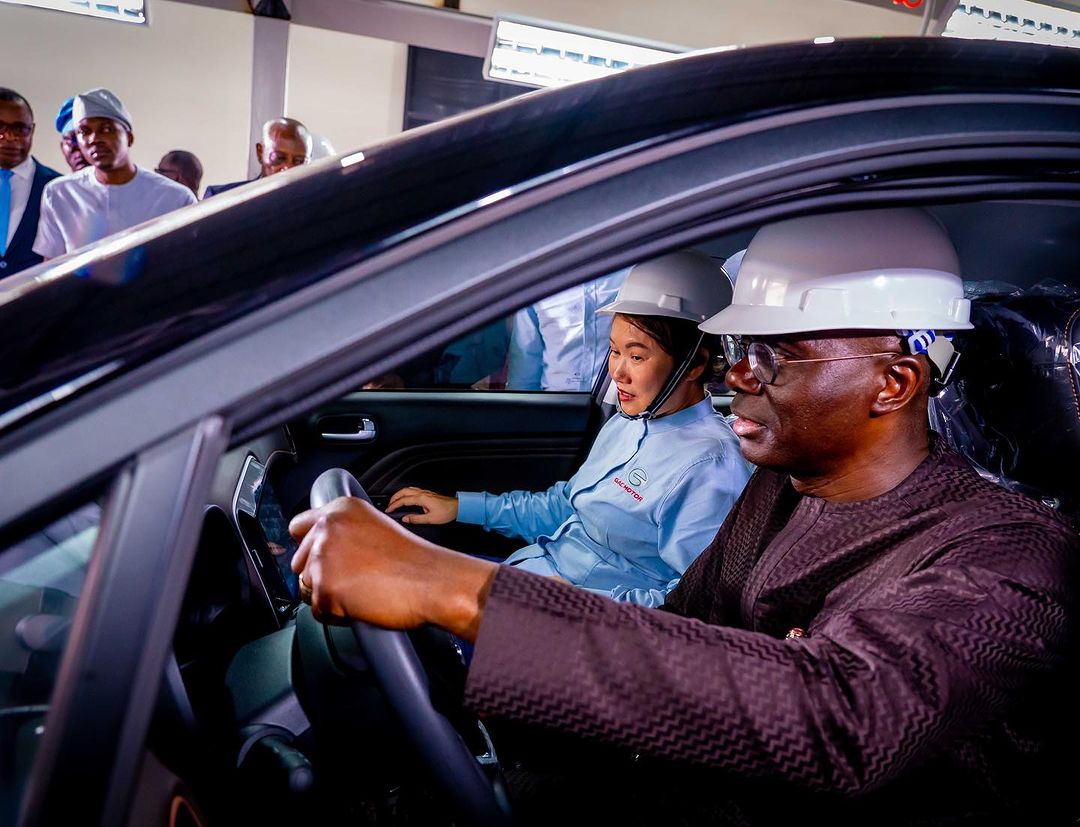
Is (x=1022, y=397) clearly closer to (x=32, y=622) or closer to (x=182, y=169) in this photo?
(x=32, y=622)

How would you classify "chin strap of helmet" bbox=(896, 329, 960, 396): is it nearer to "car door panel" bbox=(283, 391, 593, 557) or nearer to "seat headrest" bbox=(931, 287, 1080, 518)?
"seat headrest" bbox=(931, 287, 1080, 518)

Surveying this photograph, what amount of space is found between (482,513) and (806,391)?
1470mm

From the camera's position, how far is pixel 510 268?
738 mm

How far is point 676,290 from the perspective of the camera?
2141mm

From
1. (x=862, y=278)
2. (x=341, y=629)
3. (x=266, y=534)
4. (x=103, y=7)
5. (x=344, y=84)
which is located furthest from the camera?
(x=344, y=84)

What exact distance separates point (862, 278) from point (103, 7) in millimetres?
5509

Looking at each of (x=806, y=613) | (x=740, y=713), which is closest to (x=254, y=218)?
(x=740, y=713)

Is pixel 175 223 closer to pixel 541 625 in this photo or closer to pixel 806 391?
pixel 541 625

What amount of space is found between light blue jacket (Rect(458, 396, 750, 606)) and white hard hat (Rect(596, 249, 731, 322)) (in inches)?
10.5

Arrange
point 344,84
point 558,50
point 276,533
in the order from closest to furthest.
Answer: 1. point 276,533
2. point 558,50
3. point 344,84

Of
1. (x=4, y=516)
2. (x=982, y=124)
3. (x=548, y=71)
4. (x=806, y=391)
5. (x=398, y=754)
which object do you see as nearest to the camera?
(x=4, y=516)

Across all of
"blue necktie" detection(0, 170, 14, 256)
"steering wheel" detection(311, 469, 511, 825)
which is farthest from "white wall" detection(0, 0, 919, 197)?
"steering wheel" detection(311, 469, 511, 825)

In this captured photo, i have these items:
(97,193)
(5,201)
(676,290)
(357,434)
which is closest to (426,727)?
(676,290)

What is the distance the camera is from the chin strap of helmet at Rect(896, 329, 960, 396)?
1166 millimetres
